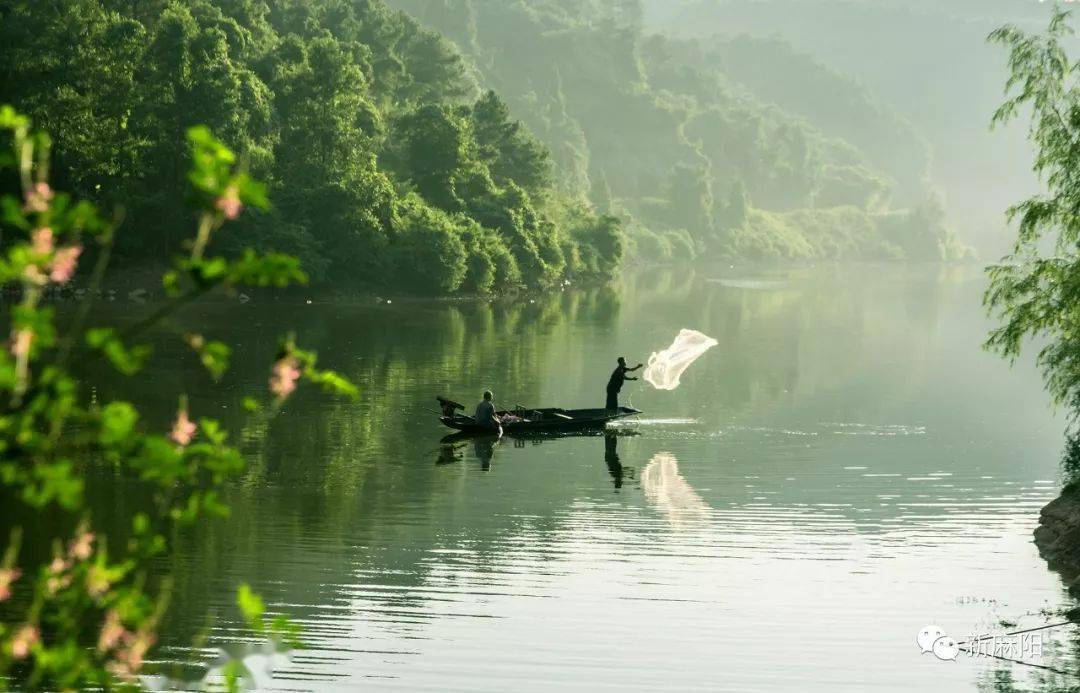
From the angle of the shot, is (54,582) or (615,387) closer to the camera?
(54,582)

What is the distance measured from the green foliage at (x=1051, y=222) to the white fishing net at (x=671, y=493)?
854 centimetres

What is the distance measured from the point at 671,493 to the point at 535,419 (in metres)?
9.71

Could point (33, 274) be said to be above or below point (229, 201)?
below

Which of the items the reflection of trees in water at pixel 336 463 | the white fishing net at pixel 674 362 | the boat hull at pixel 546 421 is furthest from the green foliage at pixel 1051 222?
the white fishing net at pixel 674 362

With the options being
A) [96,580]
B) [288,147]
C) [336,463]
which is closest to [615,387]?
[336,463]

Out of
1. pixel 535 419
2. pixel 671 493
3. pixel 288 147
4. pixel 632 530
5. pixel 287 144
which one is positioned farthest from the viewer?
pixel 287 144

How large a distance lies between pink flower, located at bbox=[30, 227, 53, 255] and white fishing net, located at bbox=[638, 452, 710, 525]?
1133 inches

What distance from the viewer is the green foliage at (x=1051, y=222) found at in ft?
107

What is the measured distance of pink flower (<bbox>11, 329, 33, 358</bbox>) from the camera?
325 inches

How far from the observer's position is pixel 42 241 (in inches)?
332

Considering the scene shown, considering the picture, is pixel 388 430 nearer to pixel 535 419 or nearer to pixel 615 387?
pixel 535 419

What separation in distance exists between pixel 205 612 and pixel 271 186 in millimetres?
82939

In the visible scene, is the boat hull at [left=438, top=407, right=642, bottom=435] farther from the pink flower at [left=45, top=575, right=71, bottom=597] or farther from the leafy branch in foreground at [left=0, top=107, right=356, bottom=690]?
the leafy branch in foreground at [left=0, top=107, right=356, bottom=690]

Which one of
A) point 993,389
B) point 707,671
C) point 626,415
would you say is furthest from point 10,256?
point 993,389
